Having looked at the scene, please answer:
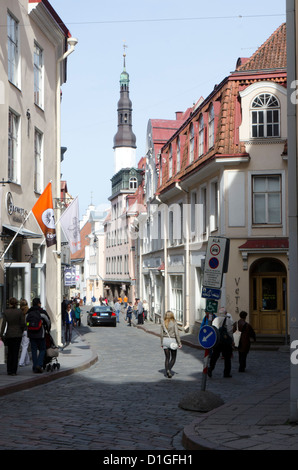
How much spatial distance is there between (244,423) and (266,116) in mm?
18293

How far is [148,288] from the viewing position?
4809 centimetres

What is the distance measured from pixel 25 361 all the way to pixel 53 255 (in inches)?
291

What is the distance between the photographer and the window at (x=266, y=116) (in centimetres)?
2586

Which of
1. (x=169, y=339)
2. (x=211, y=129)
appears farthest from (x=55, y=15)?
(x=169, y=339)

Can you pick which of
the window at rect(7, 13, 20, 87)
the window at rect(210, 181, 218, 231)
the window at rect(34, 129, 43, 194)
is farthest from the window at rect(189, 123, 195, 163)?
the window at rect(7, 13, 20, 87)

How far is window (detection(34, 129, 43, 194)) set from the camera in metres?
22.1

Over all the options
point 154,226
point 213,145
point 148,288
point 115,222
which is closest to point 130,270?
point 115,222

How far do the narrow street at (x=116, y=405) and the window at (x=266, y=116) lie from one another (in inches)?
360

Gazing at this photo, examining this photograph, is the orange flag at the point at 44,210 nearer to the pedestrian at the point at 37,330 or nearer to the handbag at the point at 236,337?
the pedestrian at the point at 37,330

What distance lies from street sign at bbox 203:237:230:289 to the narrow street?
2.21 meters

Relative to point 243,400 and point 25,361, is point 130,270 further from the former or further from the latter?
point 243,400

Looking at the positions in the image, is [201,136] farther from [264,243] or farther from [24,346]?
[24,346]

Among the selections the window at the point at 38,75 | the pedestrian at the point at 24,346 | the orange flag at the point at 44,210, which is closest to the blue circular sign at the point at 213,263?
the pedestrian at the point at 24,346

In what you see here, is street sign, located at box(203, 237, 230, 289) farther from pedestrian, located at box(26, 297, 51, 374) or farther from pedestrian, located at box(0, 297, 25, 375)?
pedestrian, located at box(26, 297, 51, 374)
